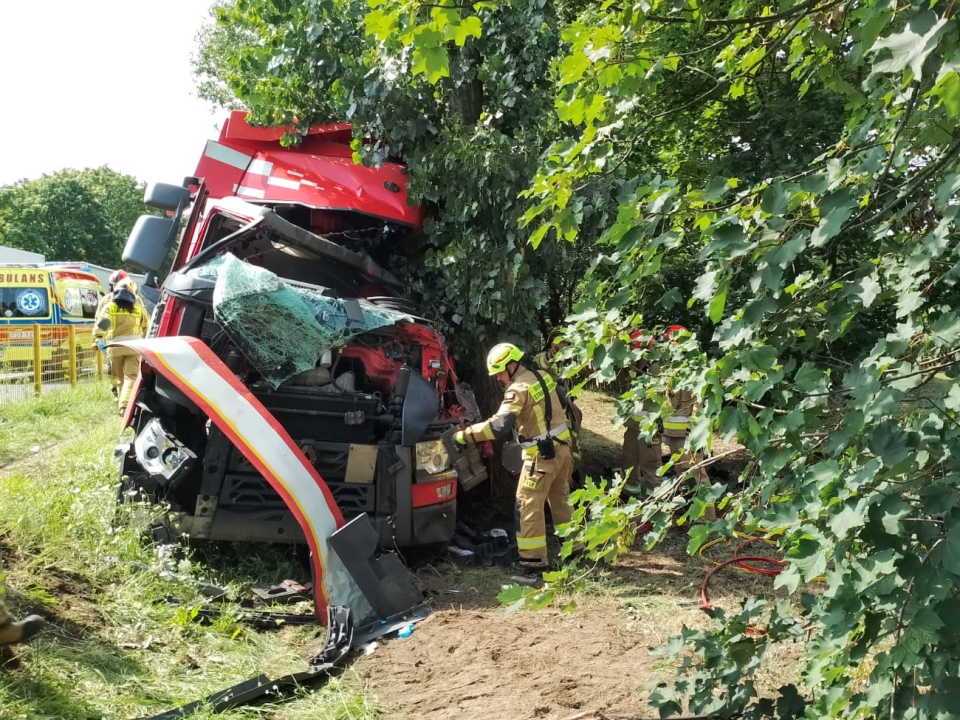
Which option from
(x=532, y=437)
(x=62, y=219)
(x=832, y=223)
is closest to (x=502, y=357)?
(x=532, y=437)

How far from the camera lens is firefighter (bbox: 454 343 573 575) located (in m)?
5.15

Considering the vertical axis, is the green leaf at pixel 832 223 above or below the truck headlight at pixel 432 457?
above

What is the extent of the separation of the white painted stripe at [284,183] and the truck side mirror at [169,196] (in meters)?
0.61

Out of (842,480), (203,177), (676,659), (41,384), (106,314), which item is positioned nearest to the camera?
(842,480)

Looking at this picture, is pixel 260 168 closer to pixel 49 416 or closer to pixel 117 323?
pixel 117 323

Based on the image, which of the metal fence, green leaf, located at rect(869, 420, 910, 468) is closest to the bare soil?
green leaf, located at rect(869, 420, 910, 468)

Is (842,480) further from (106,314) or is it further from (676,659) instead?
(106,314)

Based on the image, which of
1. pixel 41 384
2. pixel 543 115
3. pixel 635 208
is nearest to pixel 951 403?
pixel 635 208

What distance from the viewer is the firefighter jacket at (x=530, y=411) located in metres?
5.23

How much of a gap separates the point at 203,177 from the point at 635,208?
4.70 metres

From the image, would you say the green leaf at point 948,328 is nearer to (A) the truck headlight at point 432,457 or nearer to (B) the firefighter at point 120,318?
(A) the truck headlight at point 432,457

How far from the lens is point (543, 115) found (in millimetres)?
6211

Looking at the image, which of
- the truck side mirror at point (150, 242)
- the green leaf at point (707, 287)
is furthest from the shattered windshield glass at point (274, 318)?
the green leaf at point (707, 287)

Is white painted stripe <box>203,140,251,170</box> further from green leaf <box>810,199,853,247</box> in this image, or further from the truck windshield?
the truck windshield
